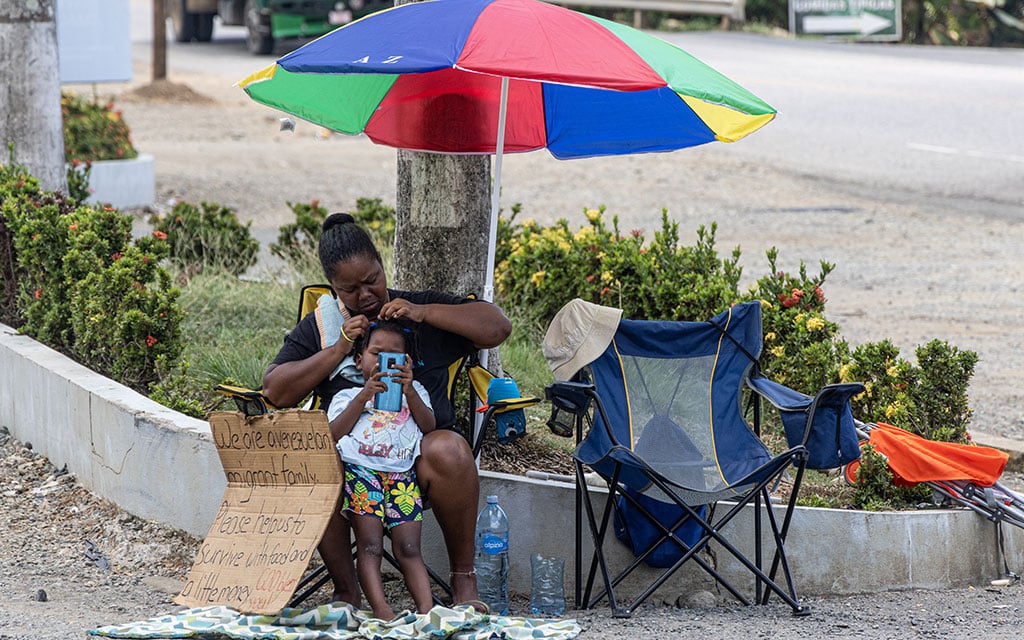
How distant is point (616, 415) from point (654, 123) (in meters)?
1.02

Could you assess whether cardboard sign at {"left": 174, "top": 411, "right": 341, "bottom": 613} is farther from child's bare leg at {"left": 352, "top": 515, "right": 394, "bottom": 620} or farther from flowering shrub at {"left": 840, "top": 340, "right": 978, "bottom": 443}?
flowering shrub at {"left": 840, "top": 340, "right": 978, "bottom": 443}

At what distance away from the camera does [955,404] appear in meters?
5.12

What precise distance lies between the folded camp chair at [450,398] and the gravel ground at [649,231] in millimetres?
450

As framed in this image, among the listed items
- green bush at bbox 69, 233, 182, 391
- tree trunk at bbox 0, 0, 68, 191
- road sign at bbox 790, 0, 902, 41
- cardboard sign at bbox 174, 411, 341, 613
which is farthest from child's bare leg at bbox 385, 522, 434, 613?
road sign at bbox 790, 0, 902, 41

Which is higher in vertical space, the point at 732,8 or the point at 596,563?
the point at 732,8

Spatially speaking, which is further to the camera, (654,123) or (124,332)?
(124,332)

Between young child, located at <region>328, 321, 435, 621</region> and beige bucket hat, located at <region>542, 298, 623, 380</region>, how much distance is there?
536mm

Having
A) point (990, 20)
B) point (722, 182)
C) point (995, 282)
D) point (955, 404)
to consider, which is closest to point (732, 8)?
point (990, 20)

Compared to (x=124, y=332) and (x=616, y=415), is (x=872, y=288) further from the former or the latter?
(x=124, y=332)

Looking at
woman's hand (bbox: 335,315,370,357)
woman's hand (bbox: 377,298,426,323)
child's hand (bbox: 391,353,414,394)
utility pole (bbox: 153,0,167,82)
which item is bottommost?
child's hand (bbox: 391,353,414,394)

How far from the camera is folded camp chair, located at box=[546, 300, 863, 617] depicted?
4.20 meters

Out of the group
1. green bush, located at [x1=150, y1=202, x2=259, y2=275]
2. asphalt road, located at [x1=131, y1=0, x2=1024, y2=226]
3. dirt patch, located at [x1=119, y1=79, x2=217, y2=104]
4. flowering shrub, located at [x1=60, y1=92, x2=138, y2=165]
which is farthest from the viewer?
dirt patch, located at [x1=119, y1=79, x2=217, y2=104]

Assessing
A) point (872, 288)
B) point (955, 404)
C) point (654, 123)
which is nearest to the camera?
point (654, 123)

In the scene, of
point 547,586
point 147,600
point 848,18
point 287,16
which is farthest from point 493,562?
point 848,18
